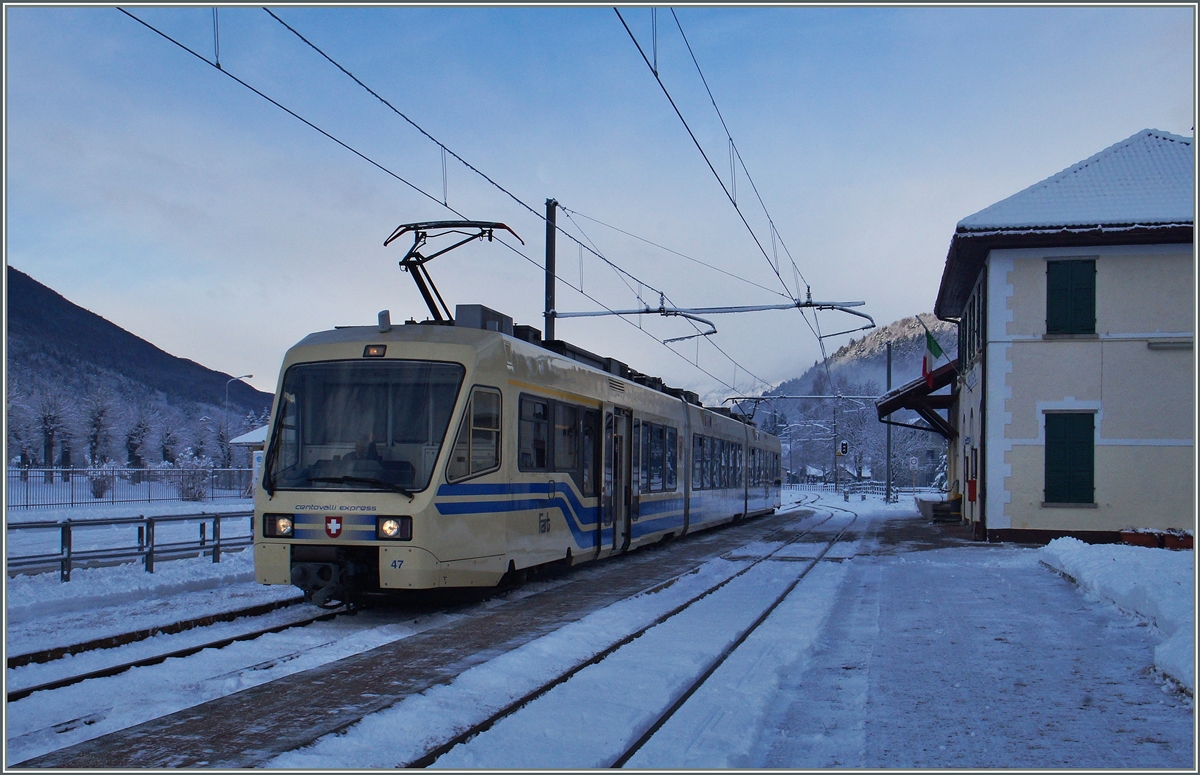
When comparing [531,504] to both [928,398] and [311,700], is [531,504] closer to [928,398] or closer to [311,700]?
[311,700]

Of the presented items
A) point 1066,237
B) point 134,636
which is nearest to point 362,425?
point 134,636

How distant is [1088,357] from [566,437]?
1306 centimetres

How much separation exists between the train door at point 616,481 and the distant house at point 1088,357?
31.1 feet

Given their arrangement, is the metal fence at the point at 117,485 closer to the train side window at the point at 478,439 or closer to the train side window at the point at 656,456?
the train side window at the point at 656,456

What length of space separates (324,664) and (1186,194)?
66.1ft

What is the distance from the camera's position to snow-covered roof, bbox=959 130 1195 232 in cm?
2041

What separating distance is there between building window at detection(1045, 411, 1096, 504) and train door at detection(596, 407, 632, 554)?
33.4ft

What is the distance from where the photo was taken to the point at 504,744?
5.93 meters

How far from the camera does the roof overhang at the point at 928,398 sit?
31.2 meters

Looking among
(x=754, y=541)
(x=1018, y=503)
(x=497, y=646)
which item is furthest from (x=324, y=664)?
(x=1018, y=503)

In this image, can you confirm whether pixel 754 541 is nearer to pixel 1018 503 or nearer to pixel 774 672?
pixel 1018 503

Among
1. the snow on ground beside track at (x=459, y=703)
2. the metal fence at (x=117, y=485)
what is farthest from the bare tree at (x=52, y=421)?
the snow on ground beside track at (x=459, y=703)

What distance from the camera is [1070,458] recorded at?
2102 cm

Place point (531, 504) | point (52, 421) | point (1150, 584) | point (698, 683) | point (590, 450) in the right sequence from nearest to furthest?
point (698, 683) → point (1150, 584) → point (531, 504) → point (590, 450) → point (52, 421)
